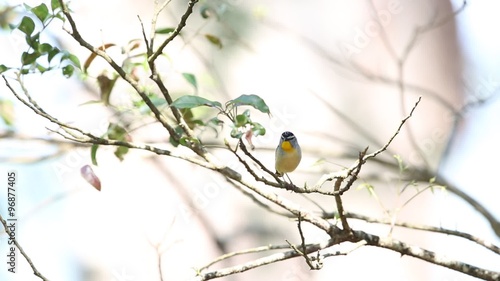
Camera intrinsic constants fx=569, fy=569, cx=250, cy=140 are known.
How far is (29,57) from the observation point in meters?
0.92

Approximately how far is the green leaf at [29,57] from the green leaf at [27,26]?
3cm

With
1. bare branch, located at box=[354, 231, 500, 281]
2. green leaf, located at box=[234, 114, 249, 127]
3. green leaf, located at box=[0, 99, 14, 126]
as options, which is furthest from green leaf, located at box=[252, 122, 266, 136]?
green leaf, located at box=[0, 99, 14, 126]

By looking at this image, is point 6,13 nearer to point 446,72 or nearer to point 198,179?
point 198,179

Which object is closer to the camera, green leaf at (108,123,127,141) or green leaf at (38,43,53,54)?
green leaf at (38,43,53,54)

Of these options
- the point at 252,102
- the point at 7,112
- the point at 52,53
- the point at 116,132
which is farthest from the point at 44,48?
the point at 7,112

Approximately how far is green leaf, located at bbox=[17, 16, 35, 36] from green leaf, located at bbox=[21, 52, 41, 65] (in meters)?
0.03

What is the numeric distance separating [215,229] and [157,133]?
31 centimetres

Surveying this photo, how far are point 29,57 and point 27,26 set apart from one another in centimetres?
5

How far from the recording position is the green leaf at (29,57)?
35.9 inches

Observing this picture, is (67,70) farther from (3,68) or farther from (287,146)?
(287,146)

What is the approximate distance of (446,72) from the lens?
5.71 feet

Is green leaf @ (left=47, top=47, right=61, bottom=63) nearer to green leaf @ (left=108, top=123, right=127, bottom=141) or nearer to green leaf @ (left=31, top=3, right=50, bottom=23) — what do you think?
green leaf @ (left=31, top=3, right=50, bottom=23)

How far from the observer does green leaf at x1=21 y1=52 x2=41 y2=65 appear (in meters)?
0.91

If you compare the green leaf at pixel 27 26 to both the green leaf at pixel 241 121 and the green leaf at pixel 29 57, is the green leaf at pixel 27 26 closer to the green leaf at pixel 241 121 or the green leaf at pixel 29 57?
the green leaf at pixel 29 57
